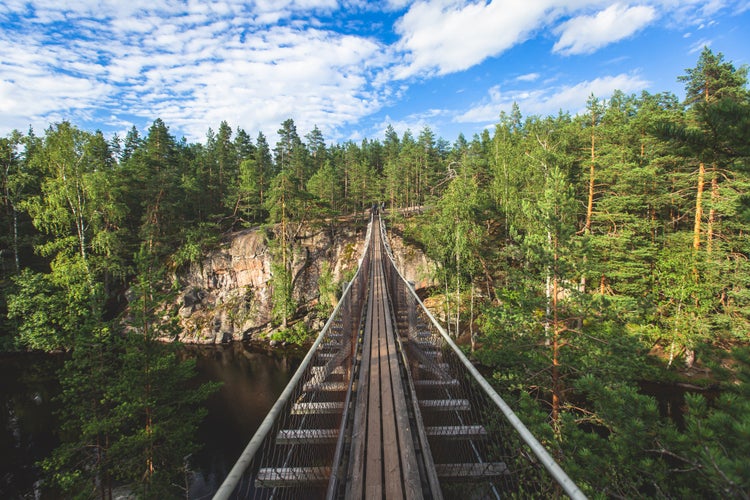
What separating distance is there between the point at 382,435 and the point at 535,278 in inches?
238

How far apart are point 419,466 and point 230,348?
59.1ft

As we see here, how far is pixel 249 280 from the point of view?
67.7ft

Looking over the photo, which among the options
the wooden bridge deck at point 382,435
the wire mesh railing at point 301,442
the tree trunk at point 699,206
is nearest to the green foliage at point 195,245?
the wooden bridge deck at point 382,435

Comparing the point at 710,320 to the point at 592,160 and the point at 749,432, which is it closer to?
the point at 592,160

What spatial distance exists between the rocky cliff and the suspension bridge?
1439 cm

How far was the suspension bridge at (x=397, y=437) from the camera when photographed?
1975mm

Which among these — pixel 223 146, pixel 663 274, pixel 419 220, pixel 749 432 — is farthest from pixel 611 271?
pixel 223 146

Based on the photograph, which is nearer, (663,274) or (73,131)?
(663,274)

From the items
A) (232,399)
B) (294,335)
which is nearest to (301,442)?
(232,399)

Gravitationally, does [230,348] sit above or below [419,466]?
below

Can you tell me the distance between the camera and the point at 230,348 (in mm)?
17875

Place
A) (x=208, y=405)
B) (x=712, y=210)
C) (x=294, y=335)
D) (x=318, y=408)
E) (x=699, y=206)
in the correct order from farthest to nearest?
(x=294, y=335), (x=208, y=405), (x=699, y=206), (x=712, y=210), (x=318, y=408)

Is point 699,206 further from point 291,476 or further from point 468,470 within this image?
point 291,476

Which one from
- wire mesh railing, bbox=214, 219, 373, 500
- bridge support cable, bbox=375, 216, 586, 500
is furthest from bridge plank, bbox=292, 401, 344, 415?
bridge support cable, bbox=375, 216, 586, 500
